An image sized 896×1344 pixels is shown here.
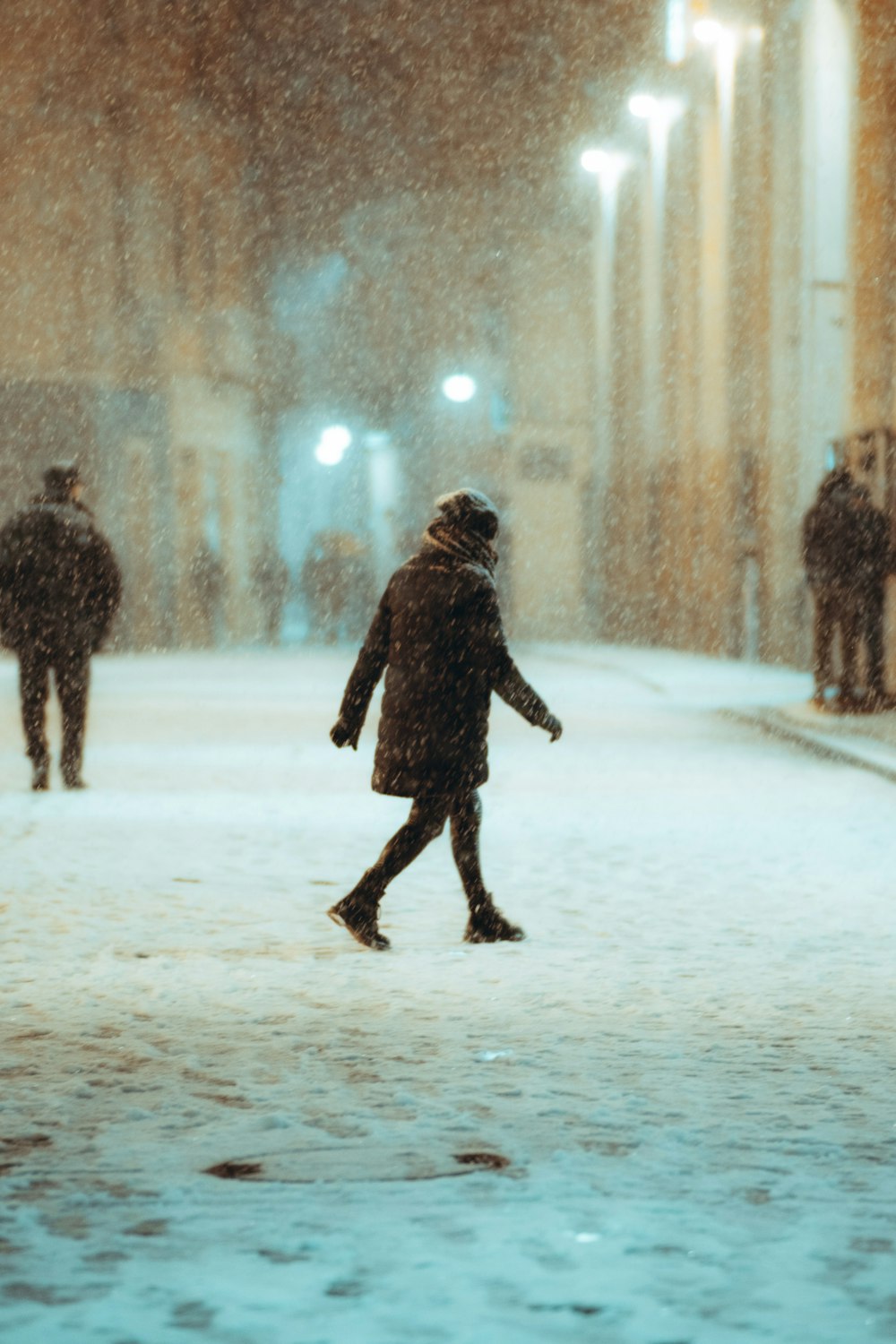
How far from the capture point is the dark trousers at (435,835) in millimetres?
Result: 7434

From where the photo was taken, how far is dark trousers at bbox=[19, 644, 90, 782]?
1262 centimetres

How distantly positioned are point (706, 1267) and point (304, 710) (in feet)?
54.7

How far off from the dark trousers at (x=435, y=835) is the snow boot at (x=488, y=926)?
1.0 inches

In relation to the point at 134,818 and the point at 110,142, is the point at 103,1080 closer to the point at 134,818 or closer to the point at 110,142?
the point at 134,818

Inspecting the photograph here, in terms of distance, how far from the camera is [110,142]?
114ft

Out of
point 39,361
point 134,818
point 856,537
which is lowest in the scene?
point 134,818

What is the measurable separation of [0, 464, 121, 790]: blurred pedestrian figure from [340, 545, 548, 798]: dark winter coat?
5.50m

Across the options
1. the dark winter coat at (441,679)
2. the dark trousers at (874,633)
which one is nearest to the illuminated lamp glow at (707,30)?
the dark trousers at (874,633)

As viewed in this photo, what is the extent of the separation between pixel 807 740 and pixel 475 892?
9201mm

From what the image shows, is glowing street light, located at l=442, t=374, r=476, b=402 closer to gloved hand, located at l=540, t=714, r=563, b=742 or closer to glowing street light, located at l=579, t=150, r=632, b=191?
glowing street light, located at l=579, t=150, r=632, b=191

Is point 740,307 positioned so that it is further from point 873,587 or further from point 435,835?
point 435,835

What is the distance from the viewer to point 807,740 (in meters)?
16.4

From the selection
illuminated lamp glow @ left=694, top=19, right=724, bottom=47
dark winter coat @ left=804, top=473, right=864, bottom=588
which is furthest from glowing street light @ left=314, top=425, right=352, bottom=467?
dark winter coat @ left=804, top=473, right=864, bottom=588

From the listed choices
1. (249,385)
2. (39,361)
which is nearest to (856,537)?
(39,361)
